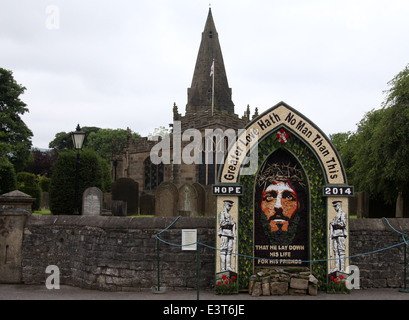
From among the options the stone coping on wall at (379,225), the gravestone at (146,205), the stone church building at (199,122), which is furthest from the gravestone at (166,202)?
the stone church building at (199,122)

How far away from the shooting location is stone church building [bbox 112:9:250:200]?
113 feet

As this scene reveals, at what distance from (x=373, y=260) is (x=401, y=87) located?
13181 millimetres

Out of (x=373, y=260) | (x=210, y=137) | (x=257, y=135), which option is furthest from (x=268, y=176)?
(x=210, y=137)

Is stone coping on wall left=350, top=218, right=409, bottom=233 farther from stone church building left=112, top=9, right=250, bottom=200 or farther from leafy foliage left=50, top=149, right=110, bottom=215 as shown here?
stone church building left=112, top=9, right=250, bottom=200

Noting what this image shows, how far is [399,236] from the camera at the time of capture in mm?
10055

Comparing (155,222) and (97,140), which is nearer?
(155,222)

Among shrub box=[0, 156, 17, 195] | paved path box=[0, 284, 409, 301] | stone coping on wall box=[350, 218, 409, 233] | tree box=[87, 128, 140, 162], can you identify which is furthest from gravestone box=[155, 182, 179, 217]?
tree box=[87, 128, 140, 162]

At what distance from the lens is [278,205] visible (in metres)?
9.70

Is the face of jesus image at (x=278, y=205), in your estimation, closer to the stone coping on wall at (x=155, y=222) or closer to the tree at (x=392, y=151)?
the stone coping on wall at (x=155, y=222)

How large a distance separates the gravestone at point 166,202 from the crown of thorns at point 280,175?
6633 millimetres

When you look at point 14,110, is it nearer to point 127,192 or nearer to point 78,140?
point 127,192

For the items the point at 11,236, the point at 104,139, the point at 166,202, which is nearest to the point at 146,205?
the point at 166,202

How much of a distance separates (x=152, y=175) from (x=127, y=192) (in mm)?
21711

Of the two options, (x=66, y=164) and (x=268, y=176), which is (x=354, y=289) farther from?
(x=66, y=164)
